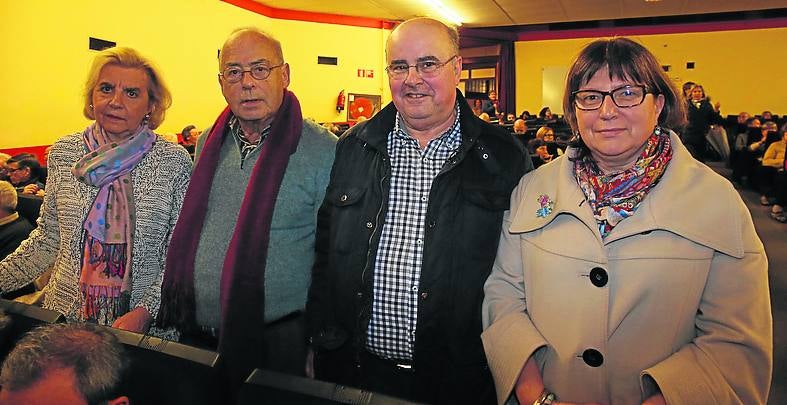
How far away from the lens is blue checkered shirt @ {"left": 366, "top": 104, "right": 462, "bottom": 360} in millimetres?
1479

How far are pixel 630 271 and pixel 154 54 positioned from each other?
7793 millimetres

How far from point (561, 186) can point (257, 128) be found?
993 mm

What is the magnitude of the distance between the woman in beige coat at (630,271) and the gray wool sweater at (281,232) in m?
0.64

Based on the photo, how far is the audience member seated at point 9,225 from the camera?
2.74 meters

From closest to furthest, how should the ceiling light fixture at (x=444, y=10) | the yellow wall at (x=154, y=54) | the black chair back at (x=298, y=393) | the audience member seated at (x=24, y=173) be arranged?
1. the black chair back at (x=298, y=393)
2. the audience member seated at (x=24, y=173)
3. the yellow wall at (x=154, y=54)
4. the ceiling light fixture at (x=444, y=10)

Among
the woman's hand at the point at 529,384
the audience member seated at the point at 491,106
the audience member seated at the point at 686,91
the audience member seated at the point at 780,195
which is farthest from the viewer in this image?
the audience member seated at the point at 491,106

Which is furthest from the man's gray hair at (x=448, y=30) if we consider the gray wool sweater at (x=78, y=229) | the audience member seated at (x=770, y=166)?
the audience member seated at (x=770, y=166)

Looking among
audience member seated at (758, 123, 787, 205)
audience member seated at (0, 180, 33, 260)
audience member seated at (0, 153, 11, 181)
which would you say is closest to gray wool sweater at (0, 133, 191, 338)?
audience member seated at (0, 180, 33, 260)

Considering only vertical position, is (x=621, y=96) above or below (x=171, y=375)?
above

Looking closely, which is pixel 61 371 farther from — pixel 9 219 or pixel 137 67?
pixel 9 219

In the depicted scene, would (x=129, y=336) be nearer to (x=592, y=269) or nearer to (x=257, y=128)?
(x=257, y=128)

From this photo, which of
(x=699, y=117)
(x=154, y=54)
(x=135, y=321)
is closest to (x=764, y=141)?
(x=699, y=117)

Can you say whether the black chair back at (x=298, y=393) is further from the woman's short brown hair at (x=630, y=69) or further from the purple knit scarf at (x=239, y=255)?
the woman's short brown hair at (x=630, y=69)

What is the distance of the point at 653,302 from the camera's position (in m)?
1.19
